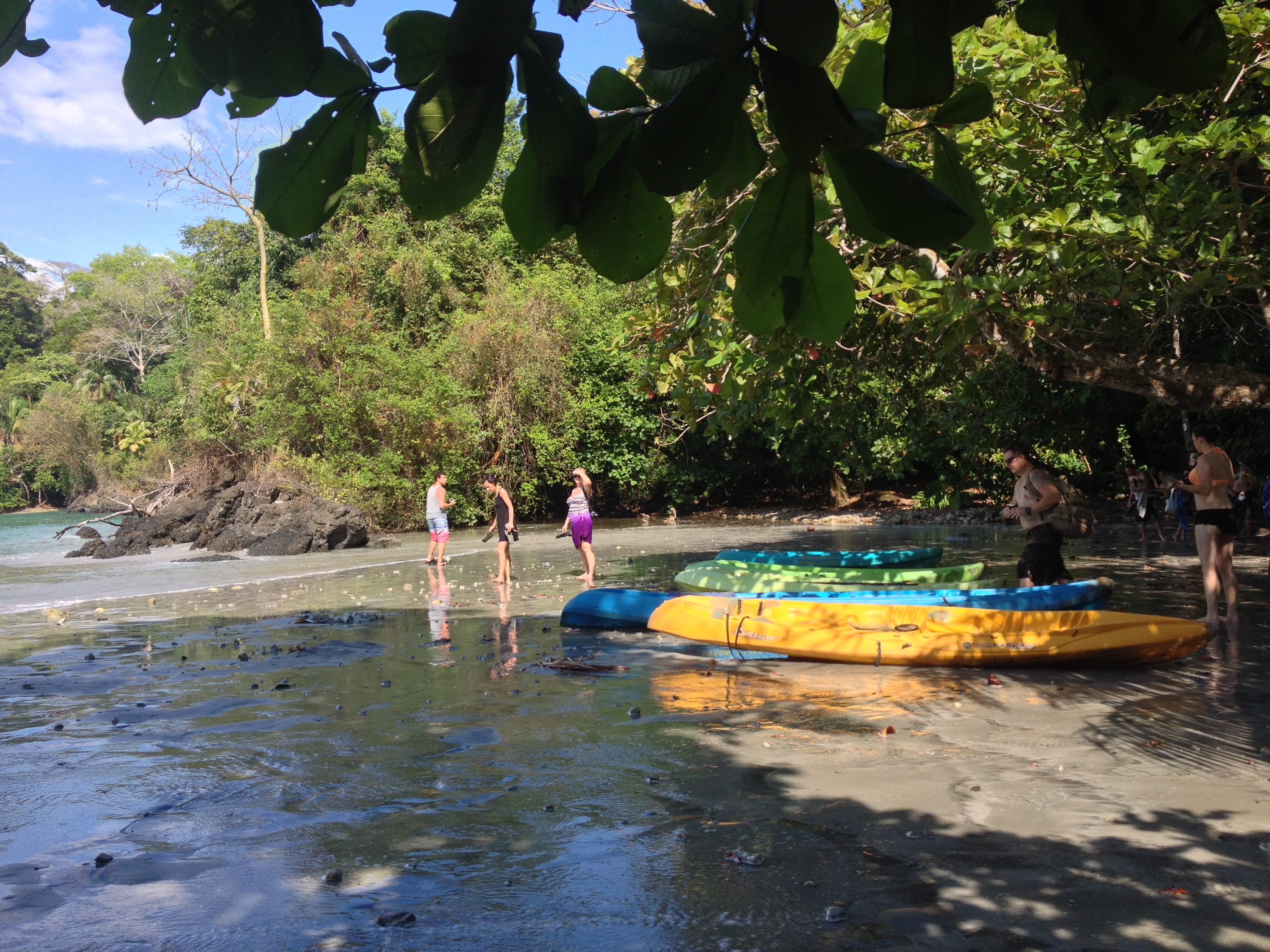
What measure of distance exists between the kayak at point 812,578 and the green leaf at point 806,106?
10.9m

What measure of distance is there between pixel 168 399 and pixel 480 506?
28159 mm

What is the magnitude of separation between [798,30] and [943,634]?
25.5 feet

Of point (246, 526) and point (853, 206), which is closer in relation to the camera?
point (853, 206)

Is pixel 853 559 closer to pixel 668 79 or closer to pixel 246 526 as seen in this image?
pixel 668 79

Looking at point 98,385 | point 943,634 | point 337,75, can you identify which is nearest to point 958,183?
point 337,75

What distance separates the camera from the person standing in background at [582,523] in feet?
52.5

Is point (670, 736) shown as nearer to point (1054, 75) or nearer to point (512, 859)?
point (512, 859)

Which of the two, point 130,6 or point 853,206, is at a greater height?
point 130,6

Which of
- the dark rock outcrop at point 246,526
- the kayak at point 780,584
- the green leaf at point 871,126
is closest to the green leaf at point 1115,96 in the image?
the green leaf at point 871,126

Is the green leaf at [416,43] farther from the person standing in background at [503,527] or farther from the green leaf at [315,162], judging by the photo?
the person standing in background at [503,527]

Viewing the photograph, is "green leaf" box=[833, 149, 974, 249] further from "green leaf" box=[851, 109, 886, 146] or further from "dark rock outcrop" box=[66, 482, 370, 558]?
"dark rock outcrop" box=[66, 482, 370, 558]

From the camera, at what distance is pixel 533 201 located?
1.74 m

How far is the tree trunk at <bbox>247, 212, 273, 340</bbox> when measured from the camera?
35.0m

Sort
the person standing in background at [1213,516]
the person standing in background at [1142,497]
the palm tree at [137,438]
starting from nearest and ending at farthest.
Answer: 1. the person standing in background at [1213,516]
2. the person standing in background at [1142,497]
3. the palm tree at [137,438]
